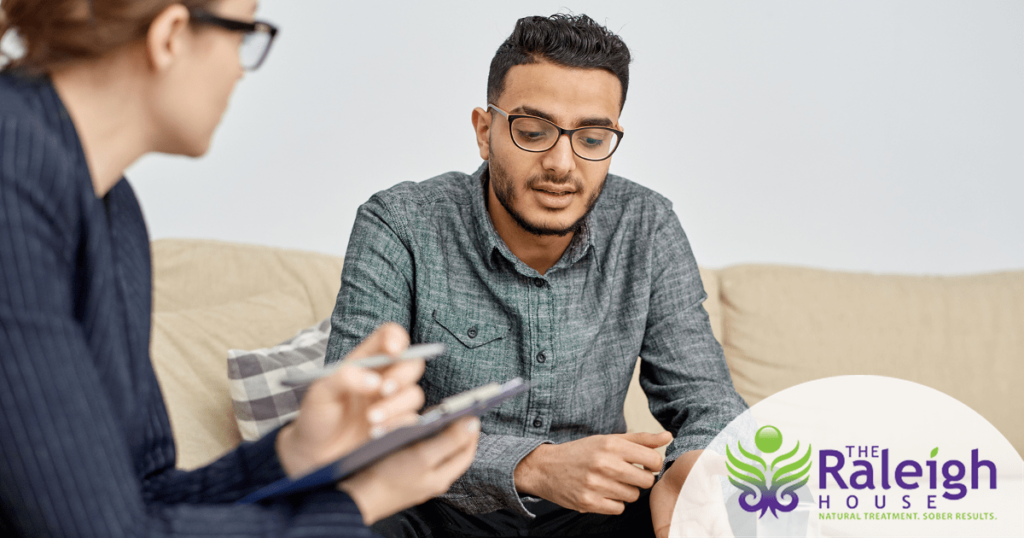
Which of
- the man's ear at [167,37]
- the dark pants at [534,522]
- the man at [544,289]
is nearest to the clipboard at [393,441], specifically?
the man's ear at [167,37]

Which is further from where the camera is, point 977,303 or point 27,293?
point 977,303

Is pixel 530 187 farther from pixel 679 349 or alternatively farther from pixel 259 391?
pixel 259 391

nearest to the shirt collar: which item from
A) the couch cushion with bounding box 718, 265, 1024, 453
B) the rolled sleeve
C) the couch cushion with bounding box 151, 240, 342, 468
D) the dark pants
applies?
the rolled sleeve

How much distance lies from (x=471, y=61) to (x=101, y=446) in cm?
208

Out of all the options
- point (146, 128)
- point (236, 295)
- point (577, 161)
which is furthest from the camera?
point (236, 295)

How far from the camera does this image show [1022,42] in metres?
2.65

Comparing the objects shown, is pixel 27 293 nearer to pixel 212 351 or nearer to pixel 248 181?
pixel 212 351

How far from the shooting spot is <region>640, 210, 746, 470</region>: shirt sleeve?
4.93ft

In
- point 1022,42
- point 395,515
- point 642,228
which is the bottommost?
point 395,515

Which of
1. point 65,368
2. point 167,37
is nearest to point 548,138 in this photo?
point 167,37

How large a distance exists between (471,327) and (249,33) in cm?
82

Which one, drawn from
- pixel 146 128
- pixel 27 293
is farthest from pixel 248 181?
pixel 27 293

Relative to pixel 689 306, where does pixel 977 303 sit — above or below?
below

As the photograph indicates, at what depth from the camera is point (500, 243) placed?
1.53 m
